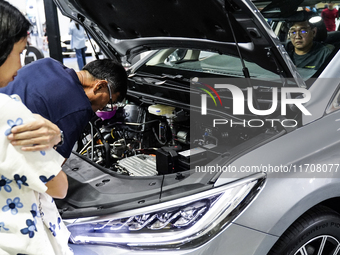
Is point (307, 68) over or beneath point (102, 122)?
over

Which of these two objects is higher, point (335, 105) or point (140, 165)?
point (335, 105)

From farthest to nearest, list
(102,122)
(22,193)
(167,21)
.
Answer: (102,122) → (167,21) → (22,193)

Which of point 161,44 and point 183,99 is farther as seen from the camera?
point 161,44

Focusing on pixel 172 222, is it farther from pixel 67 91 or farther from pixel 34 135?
pixel 67 91

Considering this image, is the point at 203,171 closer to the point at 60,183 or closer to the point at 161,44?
the point at 60,183

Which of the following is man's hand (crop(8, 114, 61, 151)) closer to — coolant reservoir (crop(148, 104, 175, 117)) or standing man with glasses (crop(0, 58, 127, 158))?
standing man with glasses (crop(0, 58, 127, 158))

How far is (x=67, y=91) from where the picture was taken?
168cm

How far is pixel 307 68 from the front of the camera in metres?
1.86

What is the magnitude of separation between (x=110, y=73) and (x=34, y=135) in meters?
1.17

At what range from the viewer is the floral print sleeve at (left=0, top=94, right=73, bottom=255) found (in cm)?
77

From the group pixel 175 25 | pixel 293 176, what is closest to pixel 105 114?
pixel 175 25

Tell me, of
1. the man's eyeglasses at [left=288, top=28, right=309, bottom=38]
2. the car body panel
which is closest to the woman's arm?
the car body panel

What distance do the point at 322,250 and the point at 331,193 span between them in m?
0.29

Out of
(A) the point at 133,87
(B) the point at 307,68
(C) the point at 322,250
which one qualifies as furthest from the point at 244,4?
(A) the point at 133,87
